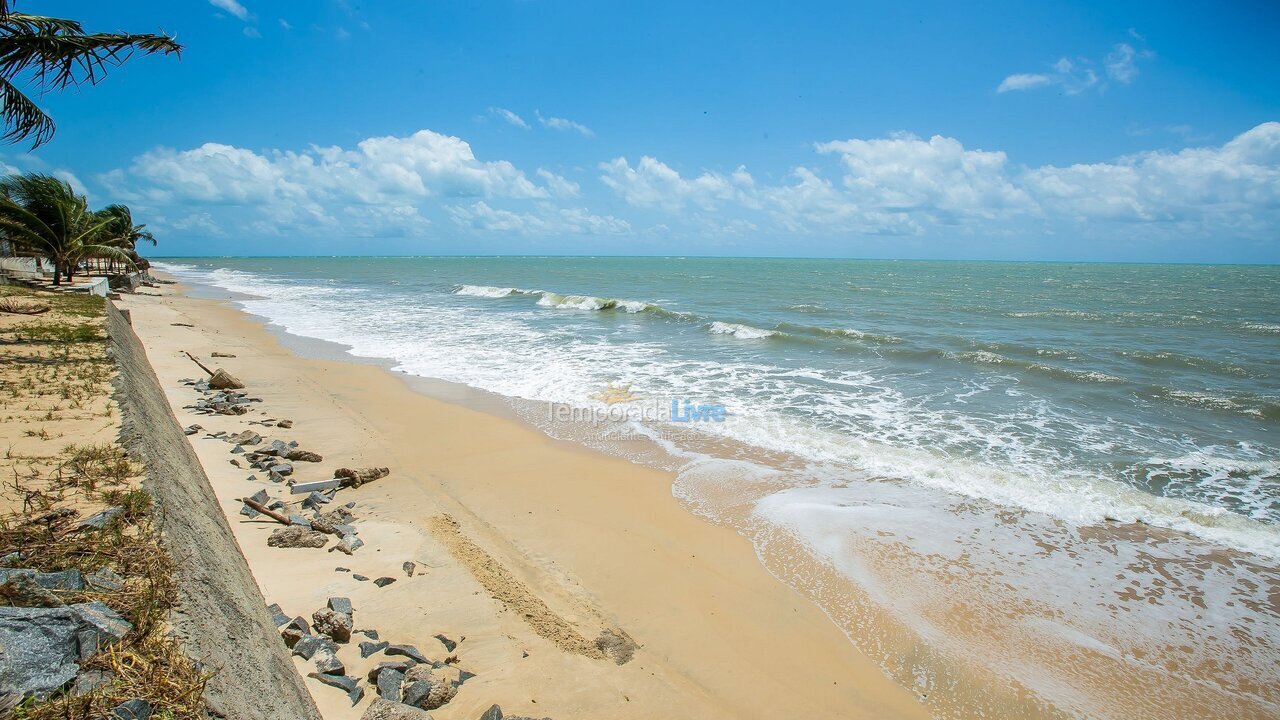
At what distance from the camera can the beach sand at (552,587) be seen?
4.58 metres

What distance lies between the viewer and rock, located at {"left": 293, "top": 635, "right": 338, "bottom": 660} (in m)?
4.28

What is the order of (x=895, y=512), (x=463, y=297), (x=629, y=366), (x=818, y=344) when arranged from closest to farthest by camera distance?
(x=895, y=512), (x=629, y=366), (x=818, y=344), (x=463, y=297)

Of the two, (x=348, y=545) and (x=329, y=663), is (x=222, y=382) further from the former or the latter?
(x=329, y=663)

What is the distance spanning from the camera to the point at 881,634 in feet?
18.0

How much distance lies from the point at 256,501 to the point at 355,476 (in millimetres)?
1331

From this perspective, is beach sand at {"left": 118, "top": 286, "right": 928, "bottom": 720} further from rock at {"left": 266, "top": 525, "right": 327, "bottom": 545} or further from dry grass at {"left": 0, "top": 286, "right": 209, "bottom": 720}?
dry grass at {"left": 0, "top": 286, "right": 209, "bottom": 720}

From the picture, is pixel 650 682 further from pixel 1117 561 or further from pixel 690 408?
pixel 690 408

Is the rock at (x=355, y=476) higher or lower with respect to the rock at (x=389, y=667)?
higher

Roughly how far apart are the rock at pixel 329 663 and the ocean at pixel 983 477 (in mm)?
4599

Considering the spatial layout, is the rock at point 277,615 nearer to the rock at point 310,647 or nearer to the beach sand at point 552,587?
the beach sand at point 552,587

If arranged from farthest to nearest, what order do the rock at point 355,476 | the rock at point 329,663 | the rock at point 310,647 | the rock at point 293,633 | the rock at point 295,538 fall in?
the rock at point 355,476
the rock at point 295,538
the rock at point 293,633
the rock at point 310,647
the rock at point 329,663

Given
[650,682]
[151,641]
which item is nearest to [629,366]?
[650,682]

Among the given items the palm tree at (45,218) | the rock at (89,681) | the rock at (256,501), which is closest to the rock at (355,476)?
the rock at (256,501)

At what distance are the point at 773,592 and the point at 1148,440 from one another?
9.96 m
